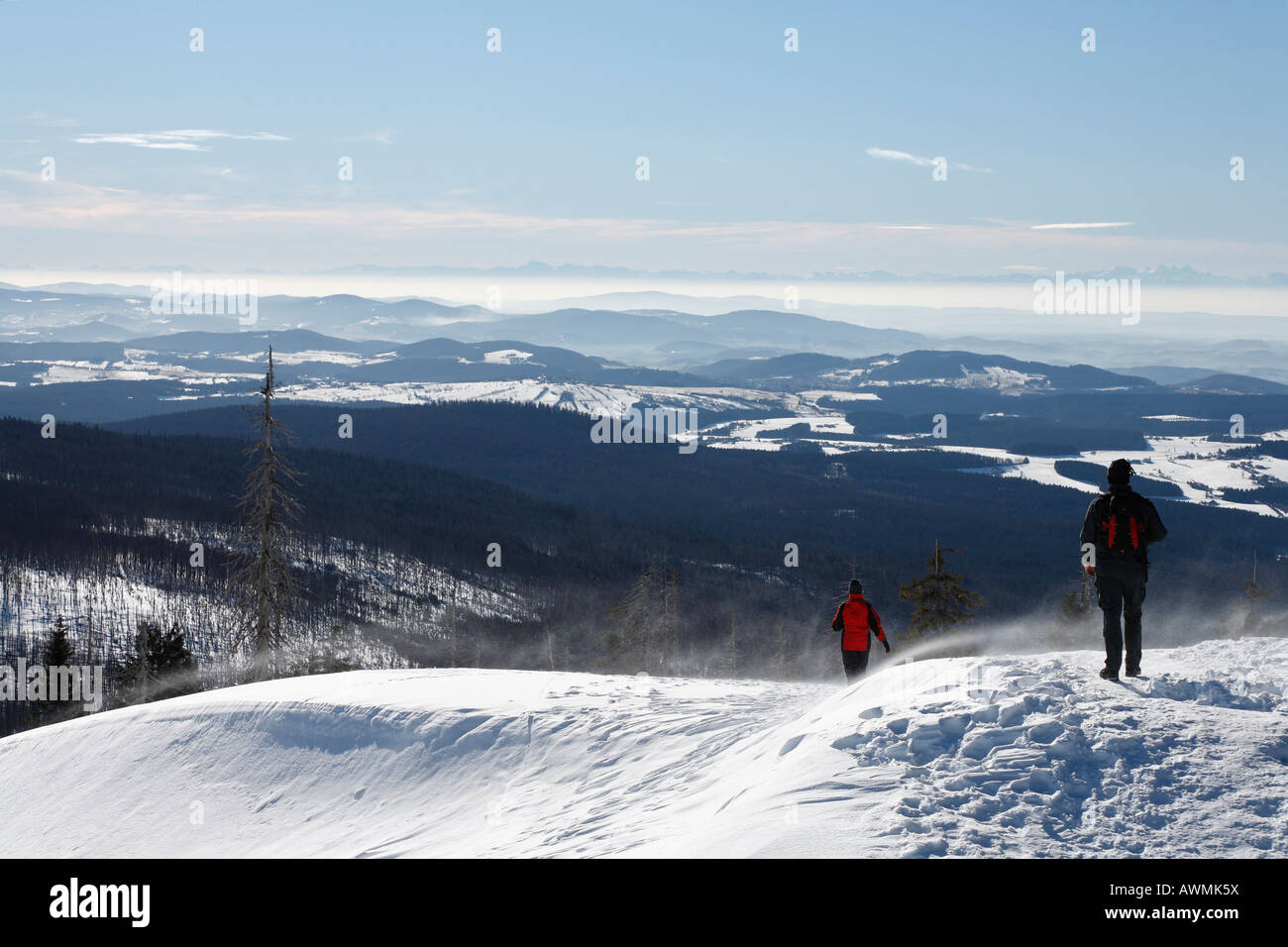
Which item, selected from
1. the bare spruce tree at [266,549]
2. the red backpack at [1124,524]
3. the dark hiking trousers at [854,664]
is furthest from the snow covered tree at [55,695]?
the red backpack at [1124,524]

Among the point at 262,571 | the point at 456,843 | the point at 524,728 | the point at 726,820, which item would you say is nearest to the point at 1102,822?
the point at 726,820

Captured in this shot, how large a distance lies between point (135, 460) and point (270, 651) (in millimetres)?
132835

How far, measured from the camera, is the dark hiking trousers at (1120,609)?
11891 mm

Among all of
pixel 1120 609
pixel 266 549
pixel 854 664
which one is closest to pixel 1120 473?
pixel 1120 609

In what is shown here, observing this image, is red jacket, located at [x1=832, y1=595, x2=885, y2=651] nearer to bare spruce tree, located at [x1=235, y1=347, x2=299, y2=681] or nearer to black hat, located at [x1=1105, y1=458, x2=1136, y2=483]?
black hat, located at [x1=1105, y1=458, x2=1136, y2=483]

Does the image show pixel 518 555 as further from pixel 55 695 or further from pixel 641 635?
pixel 641 635

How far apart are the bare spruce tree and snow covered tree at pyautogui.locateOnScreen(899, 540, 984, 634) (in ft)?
66.3

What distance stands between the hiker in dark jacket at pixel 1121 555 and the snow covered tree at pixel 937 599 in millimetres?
19237

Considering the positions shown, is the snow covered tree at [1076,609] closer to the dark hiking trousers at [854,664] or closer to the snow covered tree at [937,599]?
the snow covered tree at [937,599]

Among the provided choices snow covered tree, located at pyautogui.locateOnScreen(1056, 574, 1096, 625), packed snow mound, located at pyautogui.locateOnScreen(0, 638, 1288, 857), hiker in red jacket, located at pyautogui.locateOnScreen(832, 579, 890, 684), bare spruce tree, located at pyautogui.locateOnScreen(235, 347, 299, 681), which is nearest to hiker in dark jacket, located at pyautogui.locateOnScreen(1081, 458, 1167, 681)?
packed snow mound, located at pyautogui.locateOnScreen(0, 638, 1288, 857)

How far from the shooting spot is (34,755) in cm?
1678

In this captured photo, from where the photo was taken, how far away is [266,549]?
30297mm
